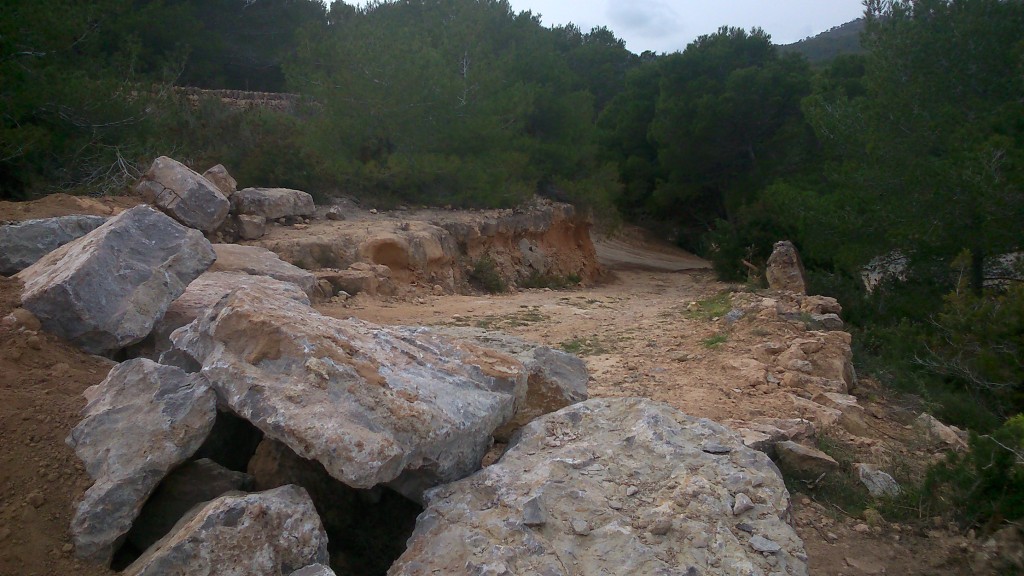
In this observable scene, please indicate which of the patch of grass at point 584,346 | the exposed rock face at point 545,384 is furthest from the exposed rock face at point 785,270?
the exposed rock face at point 545,384

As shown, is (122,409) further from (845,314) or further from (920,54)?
(920,54)

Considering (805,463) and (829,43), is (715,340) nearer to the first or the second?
(805,463)

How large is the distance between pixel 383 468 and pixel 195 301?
2.80 meters

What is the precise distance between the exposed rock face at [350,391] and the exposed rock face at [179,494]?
1.17ft

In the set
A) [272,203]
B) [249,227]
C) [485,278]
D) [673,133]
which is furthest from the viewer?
[673,133]

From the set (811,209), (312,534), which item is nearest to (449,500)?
(312,534)

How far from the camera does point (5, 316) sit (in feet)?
13.4

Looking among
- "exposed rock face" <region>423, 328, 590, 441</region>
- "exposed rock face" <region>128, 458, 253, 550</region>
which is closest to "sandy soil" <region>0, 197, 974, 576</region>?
"exposed rock face" <region>128, 458, 253, 550</region>

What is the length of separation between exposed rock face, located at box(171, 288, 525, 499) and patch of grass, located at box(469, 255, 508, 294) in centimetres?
895

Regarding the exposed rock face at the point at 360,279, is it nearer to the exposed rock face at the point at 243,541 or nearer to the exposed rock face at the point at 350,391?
the exposed rock face at the point at 350,391

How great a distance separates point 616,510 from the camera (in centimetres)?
297

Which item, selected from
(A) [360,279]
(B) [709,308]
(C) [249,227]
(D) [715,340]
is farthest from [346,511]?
(C) [249,227]

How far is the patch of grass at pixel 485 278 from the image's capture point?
1266cm

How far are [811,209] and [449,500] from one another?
10.6 metres
